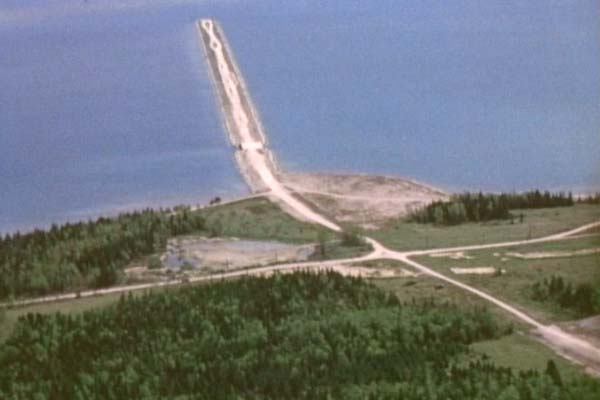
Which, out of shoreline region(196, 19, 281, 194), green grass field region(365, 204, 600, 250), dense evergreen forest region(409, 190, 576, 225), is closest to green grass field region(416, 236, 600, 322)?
green grass field region(365, 204, 600, 250)

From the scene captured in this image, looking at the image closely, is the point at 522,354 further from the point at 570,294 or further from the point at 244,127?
the point at 244,127

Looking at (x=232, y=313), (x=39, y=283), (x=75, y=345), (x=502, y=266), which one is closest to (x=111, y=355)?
(x=75, y=345)

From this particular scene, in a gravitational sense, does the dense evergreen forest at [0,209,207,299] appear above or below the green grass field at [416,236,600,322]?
above

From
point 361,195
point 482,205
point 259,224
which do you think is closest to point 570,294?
point 482,205

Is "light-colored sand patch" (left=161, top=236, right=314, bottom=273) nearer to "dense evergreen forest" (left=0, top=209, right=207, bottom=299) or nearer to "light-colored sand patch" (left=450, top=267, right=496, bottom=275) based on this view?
"dense evergreen forest" (left=0, top=209, right=207, bottom=299)

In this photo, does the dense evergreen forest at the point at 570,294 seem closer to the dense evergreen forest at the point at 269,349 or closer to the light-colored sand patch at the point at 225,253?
the dense evergreen forest at the point at 269,349

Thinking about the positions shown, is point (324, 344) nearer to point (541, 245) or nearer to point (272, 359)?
point (272, 359)
